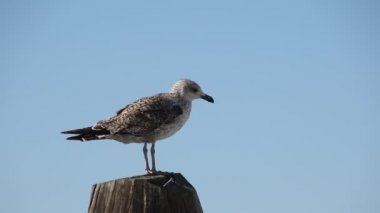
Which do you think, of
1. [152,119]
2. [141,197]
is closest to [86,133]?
[152,119]

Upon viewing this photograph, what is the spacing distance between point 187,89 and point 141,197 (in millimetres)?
5646

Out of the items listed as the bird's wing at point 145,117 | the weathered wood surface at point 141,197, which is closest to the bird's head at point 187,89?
the bird's wing at point 145,117

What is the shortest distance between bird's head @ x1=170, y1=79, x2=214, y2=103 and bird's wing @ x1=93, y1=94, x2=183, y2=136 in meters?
0.25

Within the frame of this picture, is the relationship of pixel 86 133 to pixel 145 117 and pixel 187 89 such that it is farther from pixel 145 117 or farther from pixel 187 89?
pixel 187 89

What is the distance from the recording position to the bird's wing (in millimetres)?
10359

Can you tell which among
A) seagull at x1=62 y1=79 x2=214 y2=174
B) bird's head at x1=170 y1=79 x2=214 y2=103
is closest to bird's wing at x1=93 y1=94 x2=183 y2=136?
seagull at x1=62 y1=79 x2=214 y2=174

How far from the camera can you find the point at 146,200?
532 cm

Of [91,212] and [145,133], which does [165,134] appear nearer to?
[145,133]

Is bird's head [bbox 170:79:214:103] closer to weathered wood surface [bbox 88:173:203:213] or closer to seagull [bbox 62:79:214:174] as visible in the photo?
seagull [bbox 62:79:214:174]

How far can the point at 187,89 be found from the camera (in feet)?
35.6

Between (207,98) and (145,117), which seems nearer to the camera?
(145,117)

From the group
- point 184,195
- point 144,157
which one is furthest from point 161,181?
point 144,157

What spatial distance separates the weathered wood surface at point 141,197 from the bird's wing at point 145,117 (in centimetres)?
475

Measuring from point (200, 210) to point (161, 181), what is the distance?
18.4 inches
